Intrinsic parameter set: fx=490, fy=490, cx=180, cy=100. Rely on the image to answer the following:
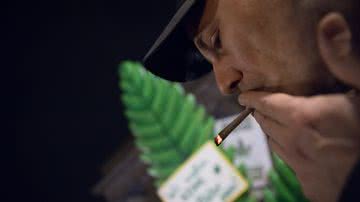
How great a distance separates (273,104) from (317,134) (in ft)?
0.22

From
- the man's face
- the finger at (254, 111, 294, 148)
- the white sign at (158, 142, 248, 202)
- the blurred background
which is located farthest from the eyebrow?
the blurred background

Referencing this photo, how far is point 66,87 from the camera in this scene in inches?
76.3

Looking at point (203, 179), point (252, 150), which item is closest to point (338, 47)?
point (203, 179)

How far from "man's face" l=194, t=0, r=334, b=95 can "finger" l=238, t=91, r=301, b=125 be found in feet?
0.04

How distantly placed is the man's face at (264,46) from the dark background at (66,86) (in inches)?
52.5

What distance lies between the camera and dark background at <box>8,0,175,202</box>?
191 centimetres

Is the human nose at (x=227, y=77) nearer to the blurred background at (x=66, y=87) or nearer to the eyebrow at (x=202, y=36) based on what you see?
the eyebrow at (x=202, y=36)

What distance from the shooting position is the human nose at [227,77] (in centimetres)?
58

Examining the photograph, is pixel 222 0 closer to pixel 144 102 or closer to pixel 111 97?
pixel 144 102

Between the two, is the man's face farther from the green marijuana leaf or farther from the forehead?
the green marijuana leaf

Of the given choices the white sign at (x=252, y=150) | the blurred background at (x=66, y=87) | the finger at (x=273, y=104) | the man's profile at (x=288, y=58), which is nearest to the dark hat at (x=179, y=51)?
the man's profile at (x=288, y=58)

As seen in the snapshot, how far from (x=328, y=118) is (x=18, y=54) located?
165cm

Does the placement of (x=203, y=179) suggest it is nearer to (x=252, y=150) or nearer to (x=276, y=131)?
(x=252, y=150)

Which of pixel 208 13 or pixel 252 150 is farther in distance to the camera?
pixel 252 150
